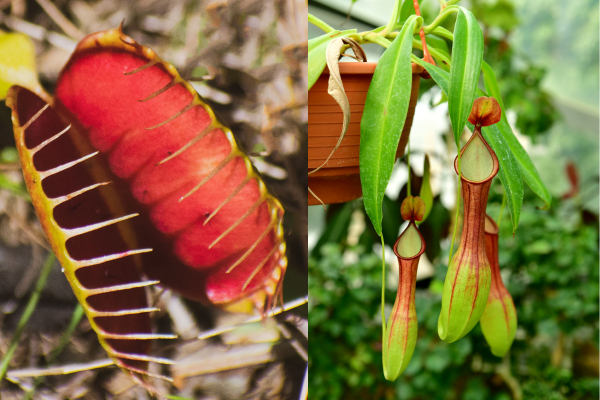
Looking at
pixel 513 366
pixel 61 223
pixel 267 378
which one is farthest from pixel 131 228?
pixel 513 366

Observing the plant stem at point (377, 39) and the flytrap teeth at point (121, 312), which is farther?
the plant stem at point (377, 39)


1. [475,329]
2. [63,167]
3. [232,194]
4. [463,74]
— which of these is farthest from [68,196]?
[475,329]

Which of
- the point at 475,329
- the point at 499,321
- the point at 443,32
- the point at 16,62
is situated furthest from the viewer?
the point at 475,329

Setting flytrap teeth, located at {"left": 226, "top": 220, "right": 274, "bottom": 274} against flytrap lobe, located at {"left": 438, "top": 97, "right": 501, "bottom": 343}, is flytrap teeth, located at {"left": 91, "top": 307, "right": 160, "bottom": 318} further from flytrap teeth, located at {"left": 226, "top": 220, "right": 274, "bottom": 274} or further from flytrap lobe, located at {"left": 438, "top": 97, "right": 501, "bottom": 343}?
flytrap lobe, located at {"left": 438, "top": 97, "right": 501, "bottom": 343}

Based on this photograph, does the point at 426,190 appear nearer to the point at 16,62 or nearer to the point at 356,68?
the point at 356,68

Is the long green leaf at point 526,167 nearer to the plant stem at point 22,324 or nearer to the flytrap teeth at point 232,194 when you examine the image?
the flytrap teeth at point 232,194

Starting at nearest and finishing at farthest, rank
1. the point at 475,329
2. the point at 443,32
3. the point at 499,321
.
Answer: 1. the point at 499,321
2. the point at 443,32
3. the point at 475,329

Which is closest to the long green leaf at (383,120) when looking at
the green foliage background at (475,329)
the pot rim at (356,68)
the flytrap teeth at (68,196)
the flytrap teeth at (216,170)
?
the pot rim at (356,68)
